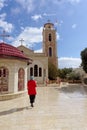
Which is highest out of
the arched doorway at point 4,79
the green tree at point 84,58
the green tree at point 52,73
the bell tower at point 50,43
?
the bell tower at point 50,43

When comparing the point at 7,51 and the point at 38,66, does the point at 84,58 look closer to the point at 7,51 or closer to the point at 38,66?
the point at 38,66

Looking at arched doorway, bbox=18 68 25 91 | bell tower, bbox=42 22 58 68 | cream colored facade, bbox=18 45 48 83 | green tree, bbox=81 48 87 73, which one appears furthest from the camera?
bell tower, bbox=42 22 58 68

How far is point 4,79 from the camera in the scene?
589 inches

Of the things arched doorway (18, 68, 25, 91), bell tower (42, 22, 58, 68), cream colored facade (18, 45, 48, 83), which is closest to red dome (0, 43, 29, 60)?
arched doorway (18, 68, 25, 91)

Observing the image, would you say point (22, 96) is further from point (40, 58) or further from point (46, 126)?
point (40, 58)

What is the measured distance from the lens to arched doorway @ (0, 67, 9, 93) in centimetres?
1455

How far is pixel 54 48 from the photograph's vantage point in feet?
185

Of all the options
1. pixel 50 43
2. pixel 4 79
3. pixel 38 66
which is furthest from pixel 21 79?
pixel 50 43

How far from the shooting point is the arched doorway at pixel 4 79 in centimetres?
1455

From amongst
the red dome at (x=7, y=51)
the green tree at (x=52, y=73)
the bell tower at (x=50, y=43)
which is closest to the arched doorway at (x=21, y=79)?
the red dome at (x=7, y=51)

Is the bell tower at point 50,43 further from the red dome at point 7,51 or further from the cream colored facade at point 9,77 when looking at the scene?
the cream colored facade at point 9,77

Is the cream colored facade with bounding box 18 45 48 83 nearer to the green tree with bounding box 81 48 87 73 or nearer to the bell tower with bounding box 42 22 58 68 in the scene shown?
the green tree with bounding box 81 48 87 73

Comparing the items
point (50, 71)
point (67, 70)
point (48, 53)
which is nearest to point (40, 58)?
point (50, 71)

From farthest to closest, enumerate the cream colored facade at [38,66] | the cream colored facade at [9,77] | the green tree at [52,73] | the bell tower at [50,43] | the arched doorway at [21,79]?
the bell tower at [50,43] < the green tree at [52,73] < the cream colored facade at [38,66] < the arched doorway at [21,79] < the cream colored facade at [9,77]
